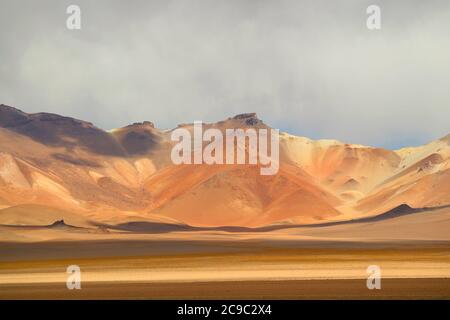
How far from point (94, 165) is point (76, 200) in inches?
1187

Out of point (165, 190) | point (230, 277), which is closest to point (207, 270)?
point (230, 277)

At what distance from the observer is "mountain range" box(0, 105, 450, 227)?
147000mm

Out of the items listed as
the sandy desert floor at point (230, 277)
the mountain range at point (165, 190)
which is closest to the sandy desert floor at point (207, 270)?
the sandy desert floor at point (230, 277)

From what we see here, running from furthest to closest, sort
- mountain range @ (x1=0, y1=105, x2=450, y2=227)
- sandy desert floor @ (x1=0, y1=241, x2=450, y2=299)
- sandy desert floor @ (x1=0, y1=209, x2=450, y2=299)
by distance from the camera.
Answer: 1. mountain range @ (x1=0, y1=105, x2=450, y2=227)
2. sandy desert floor @ (x1=0, y1=209, x2=450, y2=299)
3. sandy desert floor @ (x1=0, y1=241, x2=450, y2=299)

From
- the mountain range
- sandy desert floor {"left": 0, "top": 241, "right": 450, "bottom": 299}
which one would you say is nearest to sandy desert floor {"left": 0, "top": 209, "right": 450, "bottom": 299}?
sandy desert floor {"left": 0, "top": 241, "right": 450, "bottom": 299}

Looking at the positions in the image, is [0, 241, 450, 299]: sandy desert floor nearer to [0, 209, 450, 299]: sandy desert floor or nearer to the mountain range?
[0, 209, 450, 299]: sandy desert floor

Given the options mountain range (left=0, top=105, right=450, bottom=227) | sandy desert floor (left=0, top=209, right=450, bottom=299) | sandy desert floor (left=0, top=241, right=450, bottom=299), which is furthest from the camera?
mountain range (left=0, top=105, right=450, bottom=227)

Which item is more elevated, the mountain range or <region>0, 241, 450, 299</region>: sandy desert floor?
the mountain range

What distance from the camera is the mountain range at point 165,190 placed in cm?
14700

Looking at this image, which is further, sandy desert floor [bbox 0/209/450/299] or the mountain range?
the mountain range

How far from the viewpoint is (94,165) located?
186000 millimetres

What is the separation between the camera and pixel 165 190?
582 feet

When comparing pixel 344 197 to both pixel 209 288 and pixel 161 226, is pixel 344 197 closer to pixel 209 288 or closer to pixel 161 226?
pixel 161 226
